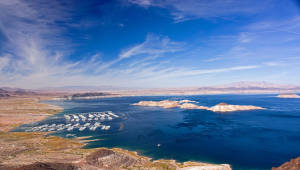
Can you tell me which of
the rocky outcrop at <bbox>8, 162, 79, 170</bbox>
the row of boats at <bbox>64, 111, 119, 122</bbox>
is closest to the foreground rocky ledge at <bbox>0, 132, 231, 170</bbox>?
the rocky outcrop at <bbox>8, 162, 79, 170</bbox>

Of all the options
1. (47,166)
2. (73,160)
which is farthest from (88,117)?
(47,166)

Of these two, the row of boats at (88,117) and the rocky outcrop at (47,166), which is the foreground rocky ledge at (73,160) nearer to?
the rocky outcrop at (47,166)

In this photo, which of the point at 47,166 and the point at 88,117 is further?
the point at 88,117

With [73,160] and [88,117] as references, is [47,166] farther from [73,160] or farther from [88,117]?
[88,117]

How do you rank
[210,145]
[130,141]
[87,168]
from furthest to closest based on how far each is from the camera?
[130,141], [210,145], [87,168]

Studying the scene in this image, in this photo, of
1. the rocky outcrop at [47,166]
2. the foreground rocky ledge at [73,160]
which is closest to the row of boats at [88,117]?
the foreground rocky ledge at [73,160]

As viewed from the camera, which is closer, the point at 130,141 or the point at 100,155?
the point at 100,155

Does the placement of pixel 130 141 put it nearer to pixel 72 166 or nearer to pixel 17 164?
pixel 72 166

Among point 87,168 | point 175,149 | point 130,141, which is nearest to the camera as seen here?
point 87,168

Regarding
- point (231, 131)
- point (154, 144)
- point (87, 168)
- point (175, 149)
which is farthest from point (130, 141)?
point (231, 131)

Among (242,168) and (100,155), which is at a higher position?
(100,155)

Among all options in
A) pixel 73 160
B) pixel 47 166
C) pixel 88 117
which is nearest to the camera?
pixel 47 166
